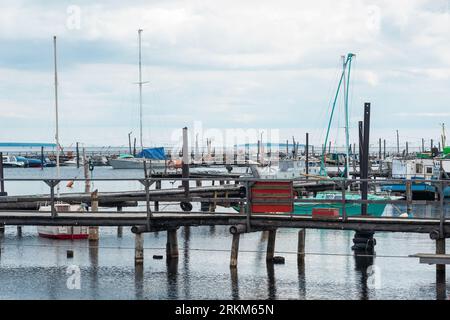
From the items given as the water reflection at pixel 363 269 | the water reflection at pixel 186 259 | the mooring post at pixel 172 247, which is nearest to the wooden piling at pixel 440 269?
the water reflection at pixel 363 269

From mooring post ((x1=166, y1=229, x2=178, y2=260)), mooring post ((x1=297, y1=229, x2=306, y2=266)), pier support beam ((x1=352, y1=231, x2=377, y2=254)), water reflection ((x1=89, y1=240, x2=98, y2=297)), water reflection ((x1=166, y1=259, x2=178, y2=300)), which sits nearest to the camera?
water reflection ((x1=166, y1=259, x2=178, y2=300))

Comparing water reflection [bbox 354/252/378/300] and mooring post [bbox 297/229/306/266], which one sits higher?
mooring post [bbox 297/229/306/266]

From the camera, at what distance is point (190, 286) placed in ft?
104

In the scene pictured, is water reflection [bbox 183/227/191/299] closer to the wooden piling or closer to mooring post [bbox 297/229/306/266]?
mooring post [bbox 297/229/306/266]

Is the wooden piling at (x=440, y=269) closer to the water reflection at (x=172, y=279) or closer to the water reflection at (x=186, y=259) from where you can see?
the water reflection at (x=186, y=259)

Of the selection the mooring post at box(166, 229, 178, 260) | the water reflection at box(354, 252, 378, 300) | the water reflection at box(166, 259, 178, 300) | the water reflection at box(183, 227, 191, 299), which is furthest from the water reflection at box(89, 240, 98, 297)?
the water reflection at box(354, 252, 378, 300)

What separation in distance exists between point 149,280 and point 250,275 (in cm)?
362

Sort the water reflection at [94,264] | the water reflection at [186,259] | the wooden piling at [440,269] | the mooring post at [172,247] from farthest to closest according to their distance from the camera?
the mooring post at [172,247], the water reflection at [94,264], the water reflection at [186,259], the wooden piling at [440,269]

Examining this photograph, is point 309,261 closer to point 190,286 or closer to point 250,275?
point 250,275

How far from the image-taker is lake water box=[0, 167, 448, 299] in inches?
1204

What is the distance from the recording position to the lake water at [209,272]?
1204 inches
